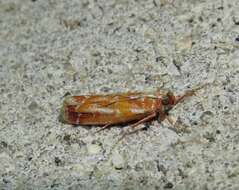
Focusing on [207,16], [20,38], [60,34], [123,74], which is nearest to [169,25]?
[207,16]

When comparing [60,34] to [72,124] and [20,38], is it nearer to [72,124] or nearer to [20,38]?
[20,38]

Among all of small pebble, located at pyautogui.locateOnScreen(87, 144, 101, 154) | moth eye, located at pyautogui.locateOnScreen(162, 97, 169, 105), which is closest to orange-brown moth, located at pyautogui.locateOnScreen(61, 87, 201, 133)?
moth eye, located at pyautogui.locateOnScreen(162, 97, 169, 105)

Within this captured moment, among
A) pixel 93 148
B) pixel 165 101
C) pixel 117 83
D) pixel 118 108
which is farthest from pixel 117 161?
pixel 117 83

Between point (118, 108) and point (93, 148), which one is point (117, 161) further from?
point (118, 108)

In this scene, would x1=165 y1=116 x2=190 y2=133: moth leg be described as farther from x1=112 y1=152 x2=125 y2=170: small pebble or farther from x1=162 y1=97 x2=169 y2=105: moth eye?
x1=112 y1=152 x2=125 y2=170: small pebble

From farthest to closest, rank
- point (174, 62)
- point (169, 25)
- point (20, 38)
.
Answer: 1. point (20, 38)
2. point (169, 25)
3. point (174, 62)

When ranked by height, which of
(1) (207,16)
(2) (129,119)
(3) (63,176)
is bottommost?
(3) (63,176)

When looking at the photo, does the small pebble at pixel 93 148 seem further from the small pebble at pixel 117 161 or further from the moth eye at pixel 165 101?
the moth eye at pixel 165 101
